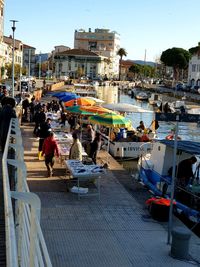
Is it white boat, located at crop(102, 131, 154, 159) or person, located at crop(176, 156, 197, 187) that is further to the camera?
white boat, located at crop(102, 131, 154, 159)

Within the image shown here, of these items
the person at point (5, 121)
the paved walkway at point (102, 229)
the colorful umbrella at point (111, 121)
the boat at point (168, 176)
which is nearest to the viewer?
the paved walkway at point (102, 229)

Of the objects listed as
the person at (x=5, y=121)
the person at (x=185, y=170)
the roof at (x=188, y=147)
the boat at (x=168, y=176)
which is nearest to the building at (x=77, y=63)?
the boat at (x=168, y=176)

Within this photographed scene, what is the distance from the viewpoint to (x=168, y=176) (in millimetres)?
16969

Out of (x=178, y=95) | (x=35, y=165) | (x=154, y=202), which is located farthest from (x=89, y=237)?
(x=178, y=95)

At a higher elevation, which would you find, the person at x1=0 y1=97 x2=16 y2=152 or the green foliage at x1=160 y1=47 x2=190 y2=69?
the green foliage at x1=160 y1=47 x2=190 y2=69

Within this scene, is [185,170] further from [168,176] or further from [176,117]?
[176,117]

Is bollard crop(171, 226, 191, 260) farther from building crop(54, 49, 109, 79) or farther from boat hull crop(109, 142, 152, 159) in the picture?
building crop(54, 49, 109, 79)

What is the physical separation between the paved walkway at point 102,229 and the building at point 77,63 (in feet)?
478

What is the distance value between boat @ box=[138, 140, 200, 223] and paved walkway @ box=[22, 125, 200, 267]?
0.99 metres

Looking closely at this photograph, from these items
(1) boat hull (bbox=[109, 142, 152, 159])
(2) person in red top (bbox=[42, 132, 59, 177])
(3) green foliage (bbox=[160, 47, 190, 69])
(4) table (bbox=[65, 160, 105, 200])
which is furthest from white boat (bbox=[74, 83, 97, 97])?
(3) green foliage (bbox=[160, 47, 190, 69])

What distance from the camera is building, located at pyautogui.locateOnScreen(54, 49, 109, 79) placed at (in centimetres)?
16275

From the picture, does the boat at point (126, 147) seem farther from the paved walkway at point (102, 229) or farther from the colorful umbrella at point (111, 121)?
the paved walkway at point (102, 229)

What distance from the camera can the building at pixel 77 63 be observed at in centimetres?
16275

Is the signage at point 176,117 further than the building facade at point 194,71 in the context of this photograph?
No
